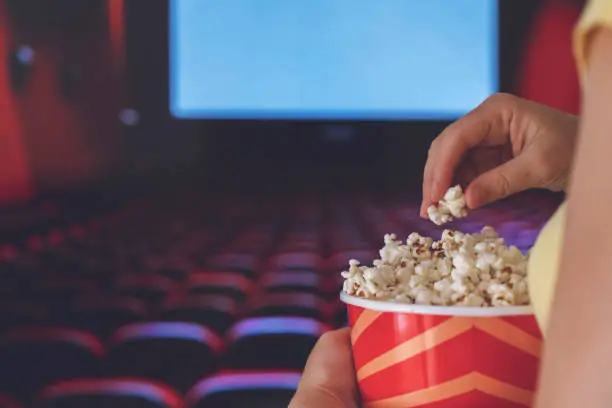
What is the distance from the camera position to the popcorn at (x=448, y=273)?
0.51m

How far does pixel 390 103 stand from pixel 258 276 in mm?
3863

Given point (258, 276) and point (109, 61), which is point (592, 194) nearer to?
point (258, 276)

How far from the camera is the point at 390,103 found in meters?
6.52

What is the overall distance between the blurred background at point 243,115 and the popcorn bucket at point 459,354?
Answer: 2756mm

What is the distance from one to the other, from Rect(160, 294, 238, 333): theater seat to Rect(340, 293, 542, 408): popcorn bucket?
1.76 meters

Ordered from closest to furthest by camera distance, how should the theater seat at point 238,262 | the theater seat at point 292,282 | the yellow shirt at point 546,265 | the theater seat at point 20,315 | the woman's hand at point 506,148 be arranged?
the yellow shirt at point 546,265
the woman's hand at point 506,148
the theater seat at point 20,315
the theater seat at point 292,282
the theater seat at point 238,262

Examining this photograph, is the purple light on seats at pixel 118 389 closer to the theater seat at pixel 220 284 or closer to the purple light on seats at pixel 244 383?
the purple light on seats at pixel 244 383

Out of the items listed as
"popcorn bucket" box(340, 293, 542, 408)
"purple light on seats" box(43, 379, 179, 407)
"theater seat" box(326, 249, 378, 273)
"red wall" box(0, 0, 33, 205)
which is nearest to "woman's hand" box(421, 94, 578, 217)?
"popcorn bucket" box(340, 293, 542, 408)

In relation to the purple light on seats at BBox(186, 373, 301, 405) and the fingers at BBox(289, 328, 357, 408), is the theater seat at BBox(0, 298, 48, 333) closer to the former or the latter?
the purple light on seats at BBox(186, 373, 301, 405)

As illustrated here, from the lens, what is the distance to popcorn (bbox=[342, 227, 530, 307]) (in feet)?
1.66

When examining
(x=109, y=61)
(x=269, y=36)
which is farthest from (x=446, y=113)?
(x=109, y=61)

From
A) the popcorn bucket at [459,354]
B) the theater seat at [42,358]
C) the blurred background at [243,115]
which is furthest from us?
the blurred background at [243,115]

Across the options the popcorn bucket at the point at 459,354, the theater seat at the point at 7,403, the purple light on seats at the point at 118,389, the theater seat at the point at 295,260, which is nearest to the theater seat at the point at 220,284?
the theater seat at the point at 295,260

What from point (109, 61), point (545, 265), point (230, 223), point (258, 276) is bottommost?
point (230, 223)
